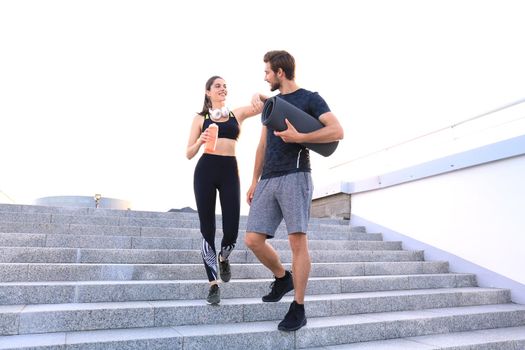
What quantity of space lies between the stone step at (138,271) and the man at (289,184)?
107 cm

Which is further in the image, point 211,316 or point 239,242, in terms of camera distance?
point 239,242

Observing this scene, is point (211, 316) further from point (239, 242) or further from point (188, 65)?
Answer: point (188, 65)

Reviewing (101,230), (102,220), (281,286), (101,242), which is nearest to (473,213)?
(281,286)

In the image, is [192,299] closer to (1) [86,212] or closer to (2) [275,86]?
(2) [275,86]

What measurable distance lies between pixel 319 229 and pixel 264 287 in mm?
2820

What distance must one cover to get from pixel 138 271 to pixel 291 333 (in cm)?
148

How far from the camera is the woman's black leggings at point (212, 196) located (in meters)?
3.15

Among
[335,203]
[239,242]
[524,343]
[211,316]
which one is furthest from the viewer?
[335,203]

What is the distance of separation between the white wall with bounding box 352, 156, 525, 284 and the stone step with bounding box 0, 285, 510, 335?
81 cm

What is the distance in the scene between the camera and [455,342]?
10.4ft

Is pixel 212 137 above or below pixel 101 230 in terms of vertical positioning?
above

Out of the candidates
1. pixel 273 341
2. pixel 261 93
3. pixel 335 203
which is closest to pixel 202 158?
pixel 261 93

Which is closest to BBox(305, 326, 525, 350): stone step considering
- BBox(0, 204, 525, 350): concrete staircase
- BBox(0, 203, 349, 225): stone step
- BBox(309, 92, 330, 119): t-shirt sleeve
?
BBox(0, 204, 525, 350): concrete staircase

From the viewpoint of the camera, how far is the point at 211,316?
309cm
